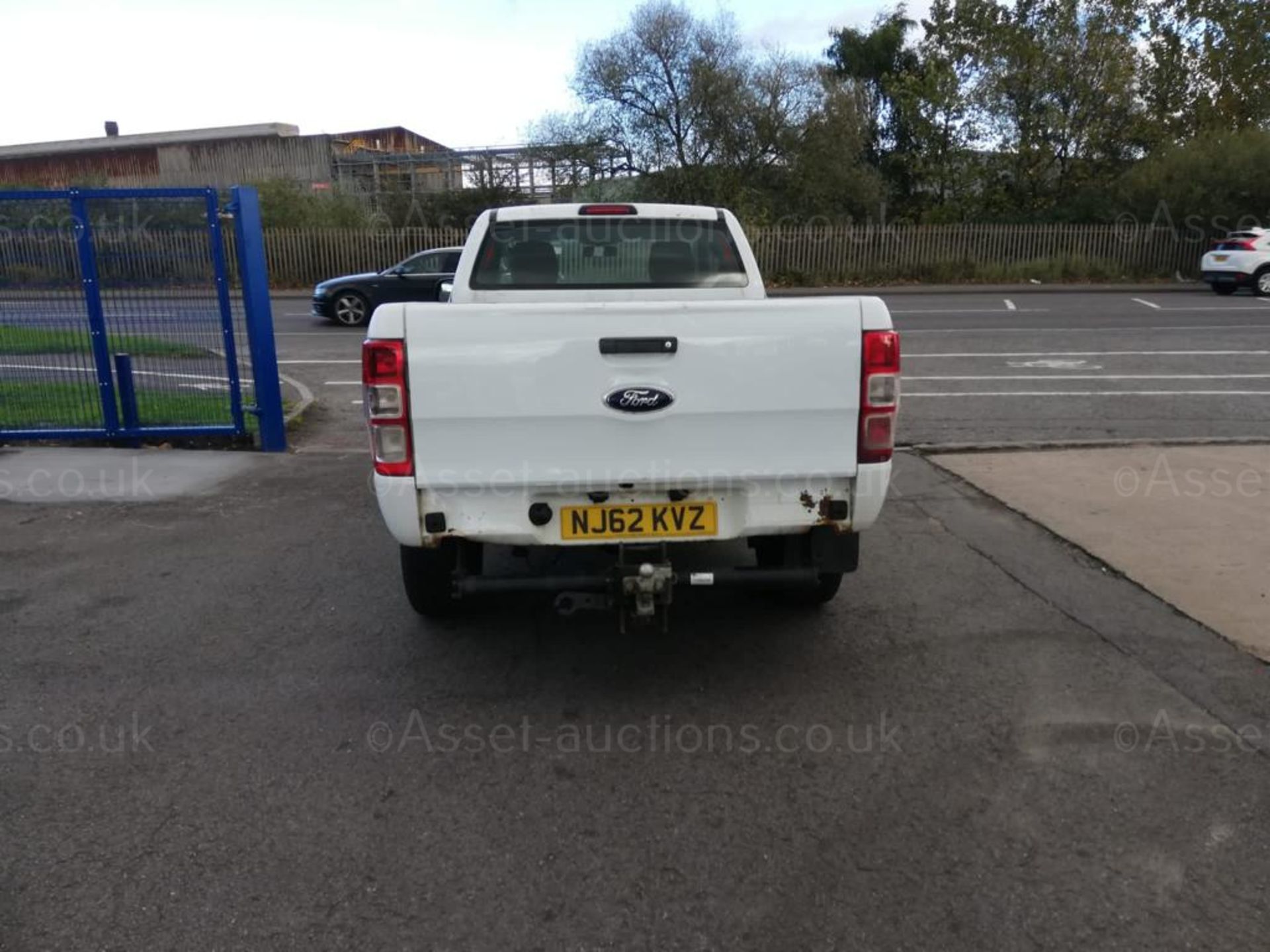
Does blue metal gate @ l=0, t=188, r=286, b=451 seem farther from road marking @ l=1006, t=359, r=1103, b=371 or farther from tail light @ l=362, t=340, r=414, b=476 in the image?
road marking @ l=1006, t=359, r=1103, b=371

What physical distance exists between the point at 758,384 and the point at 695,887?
178 centimetres

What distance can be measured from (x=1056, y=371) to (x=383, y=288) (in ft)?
37.6

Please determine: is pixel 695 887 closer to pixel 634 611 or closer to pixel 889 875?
pixel 889 875

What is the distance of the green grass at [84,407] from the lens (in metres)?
8.27

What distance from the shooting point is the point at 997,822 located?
3158 mm

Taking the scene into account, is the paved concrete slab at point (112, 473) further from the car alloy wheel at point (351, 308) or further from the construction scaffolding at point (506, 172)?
the construction scaffolding at point (506, 172)

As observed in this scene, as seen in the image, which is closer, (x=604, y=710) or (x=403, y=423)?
(x=403, y=423)

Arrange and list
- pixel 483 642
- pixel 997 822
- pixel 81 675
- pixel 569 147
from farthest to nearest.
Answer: pixel 569 147 → pixel 483 642 → pixel 81 675 → pixel 997 822

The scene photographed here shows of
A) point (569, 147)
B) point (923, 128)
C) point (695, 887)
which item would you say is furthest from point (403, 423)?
point (923, 128)

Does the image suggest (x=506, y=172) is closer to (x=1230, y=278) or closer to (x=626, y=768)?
(x=1230, y=278)

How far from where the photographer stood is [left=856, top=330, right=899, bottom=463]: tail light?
12.2 ft

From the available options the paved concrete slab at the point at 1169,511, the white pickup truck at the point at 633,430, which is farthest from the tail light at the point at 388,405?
the paved concrete slab at the point at 1169,511

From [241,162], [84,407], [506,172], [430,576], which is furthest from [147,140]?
[430,576]

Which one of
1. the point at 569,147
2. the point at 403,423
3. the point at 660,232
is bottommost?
the point at 403,423
